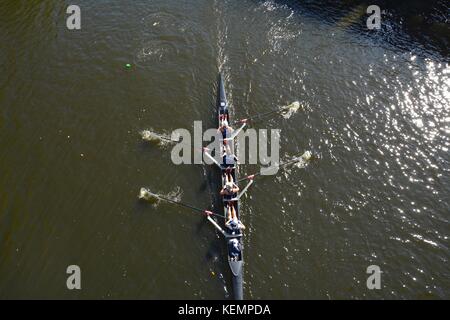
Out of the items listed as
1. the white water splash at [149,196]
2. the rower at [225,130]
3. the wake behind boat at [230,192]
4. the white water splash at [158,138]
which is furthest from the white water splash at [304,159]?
the white water splash at [149,196]

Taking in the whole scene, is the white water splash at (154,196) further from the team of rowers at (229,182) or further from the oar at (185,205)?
the team of rowers at (229,182)

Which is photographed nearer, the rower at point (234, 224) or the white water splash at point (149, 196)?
the rower at point (234, 224)

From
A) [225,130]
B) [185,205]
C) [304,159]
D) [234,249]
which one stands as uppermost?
[225,130]

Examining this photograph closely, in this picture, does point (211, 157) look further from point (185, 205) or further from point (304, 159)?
point (304, 159)

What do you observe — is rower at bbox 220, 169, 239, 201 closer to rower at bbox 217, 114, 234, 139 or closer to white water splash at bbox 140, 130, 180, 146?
rower at bbox 217, 114, 234, 139

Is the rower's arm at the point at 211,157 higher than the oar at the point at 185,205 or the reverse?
higher

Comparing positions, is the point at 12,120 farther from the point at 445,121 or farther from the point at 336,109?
the point at 445,121

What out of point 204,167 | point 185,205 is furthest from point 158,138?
point 185,205

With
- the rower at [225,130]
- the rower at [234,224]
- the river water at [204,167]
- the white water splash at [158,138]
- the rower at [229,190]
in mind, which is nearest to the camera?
the river water at [204,167]

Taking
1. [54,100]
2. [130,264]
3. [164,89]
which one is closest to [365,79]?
[164,89]
